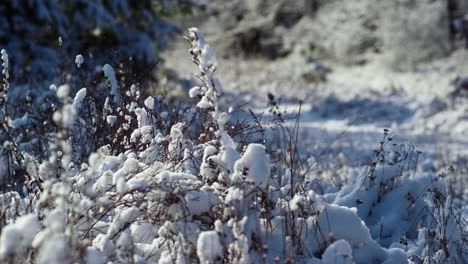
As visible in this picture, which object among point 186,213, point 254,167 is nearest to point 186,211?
point 186,213

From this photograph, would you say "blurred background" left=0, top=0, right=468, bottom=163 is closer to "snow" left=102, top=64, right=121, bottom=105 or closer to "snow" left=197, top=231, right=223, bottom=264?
"snow" left=102, top=64, right=121, bottom=105

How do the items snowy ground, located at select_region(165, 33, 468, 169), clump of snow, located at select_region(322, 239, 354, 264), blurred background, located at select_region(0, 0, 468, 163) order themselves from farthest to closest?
snowy ground, located at select_region(165, 33, 468, 169) < blurred background, located at select_region(0, 0, 468, 163) < clump of snow, located at select_region(322, 239, 354, 264)

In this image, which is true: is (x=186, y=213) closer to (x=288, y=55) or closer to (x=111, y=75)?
(x=111, y=75)

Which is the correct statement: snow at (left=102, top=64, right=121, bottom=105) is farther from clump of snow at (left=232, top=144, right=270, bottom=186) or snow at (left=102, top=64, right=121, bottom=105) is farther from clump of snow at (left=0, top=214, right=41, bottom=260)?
clump of snow at (left=0, top=214, right=41, bottom=260)

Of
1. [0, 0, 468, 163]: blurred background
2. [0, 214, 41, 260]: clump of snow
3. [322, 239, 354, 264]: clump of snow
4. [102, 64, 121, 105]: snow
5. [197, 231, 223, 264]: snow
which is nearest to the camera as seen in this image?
[0, 214, 41, 260]: clump of snow

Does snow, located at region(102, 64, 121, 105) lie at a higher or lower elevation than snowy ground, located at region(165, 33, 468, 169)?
lower

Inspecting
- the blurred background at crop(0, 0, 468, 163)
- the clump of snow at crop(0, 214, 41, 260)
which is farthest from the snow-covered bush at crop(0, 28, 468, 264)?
the blurred background at crop(0, 0, 468, 163)

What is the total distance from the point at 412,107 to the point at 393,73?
5.94 m

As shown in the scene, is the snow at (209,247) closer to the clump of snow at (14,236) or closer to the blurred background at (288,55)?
the clump of snow at (14,236)

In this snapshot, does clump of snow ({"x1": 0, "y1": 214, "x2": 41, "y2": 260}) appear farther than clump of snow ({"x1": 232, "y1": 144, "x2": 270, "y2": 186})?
No

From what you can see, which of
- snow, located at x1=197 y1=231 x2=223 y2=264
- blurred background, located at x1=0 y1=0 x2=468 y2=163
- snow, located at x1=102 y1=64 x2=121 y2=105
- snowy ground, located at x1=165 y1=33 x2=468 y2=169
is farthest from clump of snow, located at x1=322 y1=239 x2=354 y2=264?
snowy ground, located at x1=165 y1=33 x2=468 y2=169

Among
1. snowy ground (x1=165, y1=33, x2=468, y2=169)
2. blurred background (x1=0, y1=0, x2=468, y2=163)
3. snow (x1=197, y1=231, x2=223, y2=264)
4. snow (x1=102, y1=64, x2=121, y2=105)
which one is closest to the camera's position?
snow (x1=197, y1=231, x2=223, y2=264)

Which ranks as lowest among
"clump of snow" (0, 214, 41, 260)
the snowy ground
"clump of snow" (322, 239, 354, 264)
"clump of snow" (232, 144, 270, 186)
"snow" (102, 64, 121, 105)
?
Answer: "clump of snow" (322, 239, 354, 264)

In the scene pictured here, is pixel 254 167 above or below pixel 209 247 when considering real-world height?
above
